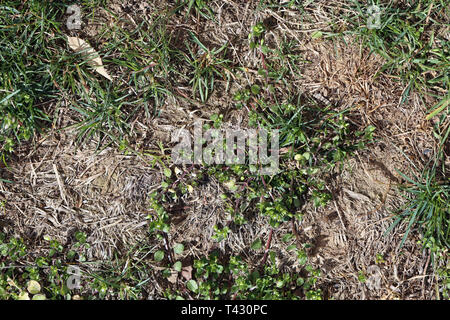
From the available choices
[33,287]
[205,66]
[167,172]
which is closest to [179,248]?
[167,172]

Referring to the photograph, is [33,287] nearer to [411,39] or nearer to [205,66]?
[205,66]

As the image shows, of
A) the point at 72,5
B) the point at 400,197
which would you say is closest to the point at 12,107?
the point at 72,5

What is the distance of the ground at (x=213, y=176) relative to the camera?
297 centimetres

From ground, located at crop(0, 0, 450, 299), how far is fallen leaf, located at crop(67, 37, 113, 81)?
0.04 meters

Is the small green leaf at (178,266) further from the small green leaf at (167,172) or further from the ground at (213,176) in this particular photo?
the small green leaf at (167,172)

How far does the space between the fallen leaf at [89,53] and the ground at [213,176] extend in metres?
0.04

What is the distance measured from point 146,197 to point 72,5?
4.71 feet

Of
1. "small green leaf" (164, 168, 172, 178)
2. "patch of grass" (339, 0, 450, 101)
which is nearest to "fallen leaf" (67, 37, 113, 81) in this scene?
"small green leaf" (164, 168, 172, 178)

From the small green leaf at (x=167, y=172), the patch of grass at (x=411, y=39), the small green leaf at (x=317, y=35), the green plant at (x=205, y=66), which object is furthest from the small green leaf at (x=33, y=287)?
the patch of grass at (x=411, y=39)

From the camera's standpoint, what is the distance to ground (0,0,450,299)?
9.74 ft

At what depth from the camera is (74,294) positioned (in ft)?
9.58

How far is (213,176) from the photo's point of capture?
3.00 m

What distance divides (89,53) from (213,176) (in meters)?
1.20

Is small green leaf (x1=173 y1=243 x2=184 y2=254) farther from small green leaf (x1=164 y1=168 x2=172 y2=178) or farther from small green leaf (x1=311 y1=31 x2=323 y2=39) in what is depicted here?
small green leaf (x1=311 y1=31 x2=323 y2=39)
